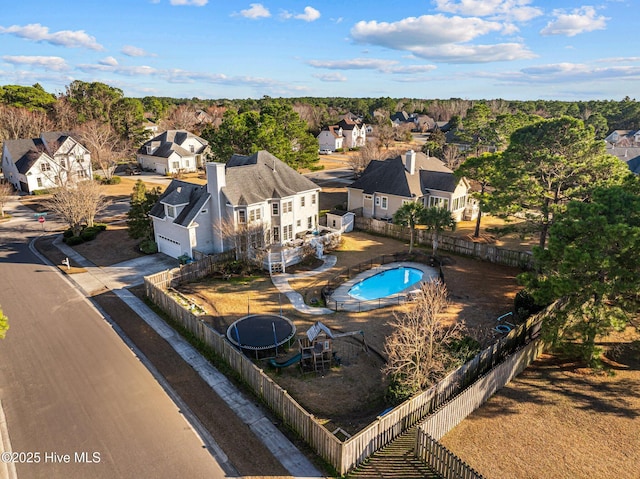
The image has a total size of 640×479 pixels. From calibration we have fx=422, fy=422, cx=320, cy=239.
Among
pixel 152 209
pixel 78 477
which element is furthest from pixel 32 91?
pixel 78 477

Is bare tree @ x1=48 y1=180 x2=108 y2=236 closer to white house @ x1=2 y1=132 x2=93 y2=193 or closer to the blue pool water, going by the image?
white house @ x1=2 y1=132 x2=93 y2=193

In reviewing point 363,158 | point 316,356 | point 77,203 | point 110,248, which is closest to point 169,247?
point 110,248

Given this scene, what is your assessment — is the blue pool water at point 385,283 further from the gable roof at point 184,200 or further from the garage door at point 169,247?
the garage door at point 169,247

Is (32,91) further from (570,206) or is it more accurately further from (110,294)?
(570,206)

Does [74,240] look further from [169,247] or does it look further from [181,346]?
[181,346]

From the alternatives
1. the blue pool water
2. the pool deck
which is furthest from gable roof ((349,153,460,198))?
the blue pool water
